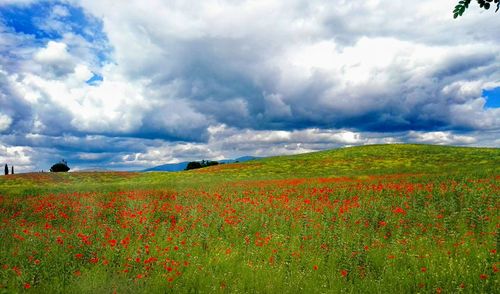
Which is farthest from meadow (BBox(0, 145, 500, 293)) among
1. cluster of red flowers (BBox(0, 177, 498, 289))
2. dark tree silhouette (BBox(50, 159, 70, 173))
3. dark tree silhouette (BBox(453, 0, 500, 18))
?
dark tree silhouette (BBox(50, 159, 70, 173))

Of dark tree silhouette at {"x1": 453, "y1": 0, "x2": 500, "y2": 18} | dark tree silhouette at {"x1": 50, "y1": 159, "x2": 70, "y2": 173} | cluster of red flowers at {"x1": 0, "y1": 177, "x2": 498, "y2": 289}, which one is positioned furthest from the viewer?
dark tree silhouette at {"x1": 50, "y1": 159, "x2": 70, "y2": 173}

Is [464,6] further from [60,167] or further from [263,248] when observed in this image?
[60,167]

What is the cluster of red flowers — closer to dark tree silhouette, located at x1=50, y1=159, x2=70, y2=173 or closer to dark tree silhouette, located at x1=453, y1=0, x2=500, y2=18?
dark tree silhouette, located at x1=453, y1=0, x2=500, y2=18

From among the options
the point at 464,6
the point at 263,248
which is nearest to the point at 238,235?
the point at 263,248

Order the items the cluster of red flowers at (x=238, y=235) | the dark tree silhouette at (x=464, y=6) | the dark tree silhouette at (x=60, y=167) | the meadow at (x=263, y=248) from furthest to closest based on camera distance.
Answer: the dark tree silhouette at (x=60, y=167) → the cluster of red flowers at (x=238, y=235) → the meadow at (x=263, y=248) → the dark tree silhouette at (x=464, y=6)

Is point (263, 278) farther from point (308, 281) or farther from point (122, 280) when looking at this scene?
point (122, 280)

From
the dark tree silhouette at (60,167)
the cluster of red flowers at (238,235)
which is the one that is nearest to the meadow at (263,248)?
the cluster of red flowers at (238,235)

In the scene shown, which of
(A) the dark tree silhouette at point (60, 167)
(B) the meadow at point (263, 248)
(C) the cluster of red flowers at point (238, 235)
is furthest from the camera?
(A) the dark tree silhouette at point (60, 167)

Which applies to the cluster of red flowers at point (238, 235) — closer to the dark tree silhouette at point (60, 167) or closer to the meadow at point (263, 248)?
the meadow at point (263, 248)

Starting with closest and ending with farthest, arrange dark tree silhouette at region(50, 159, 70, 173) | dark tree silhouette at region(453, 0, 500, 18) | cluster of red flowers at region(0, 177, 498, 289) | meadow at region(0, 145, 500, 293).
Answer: dark tree silhouette at region(453, 0, 500, 18) < meadow at region(0, 145, 500, 293) < cluster of red flowers at region(0, 177, 498, 289) < dark tree silhouette at region(50, 159, 70, 173)

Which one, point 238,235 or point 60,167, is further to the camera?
point 60,167

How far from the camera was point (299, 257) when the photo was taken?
27.6 feet

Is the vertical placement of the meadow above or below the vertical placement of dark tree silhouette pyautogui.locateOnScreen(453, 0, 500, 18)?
below

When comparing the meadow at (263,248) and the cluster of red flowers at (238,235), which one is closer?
the meadow at (263,248)
